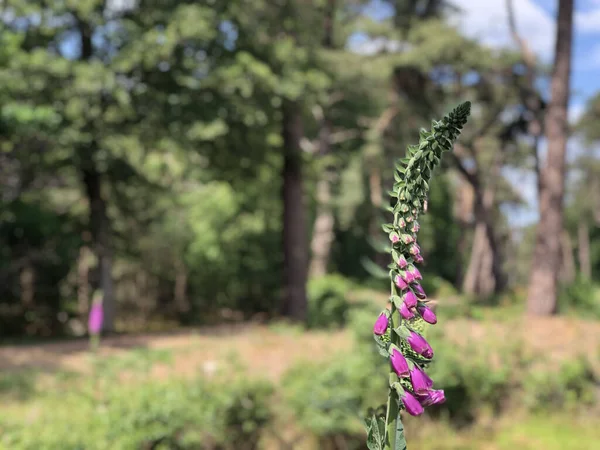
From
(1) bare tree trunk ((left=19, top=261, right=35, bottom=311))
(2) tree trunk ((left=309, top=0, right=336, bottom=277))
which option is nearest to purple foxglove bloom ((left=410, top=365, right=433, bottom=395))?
(1) bare tree trunk ((left=19, top=261, right=35, bottom=311))

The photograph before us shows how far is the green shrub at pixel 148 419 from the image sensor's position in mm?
3811

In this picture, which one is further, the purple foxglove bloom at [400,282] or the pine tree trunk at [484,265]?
the pine tree trunk at [484,265]

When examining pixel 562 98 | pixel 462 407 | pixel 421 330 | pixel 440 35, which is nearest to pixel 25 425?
pixel 421 330

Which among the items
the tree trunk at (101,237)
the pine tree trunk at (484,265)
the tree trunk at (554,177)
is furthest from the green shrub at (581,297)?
the tree trunk at (101,237)

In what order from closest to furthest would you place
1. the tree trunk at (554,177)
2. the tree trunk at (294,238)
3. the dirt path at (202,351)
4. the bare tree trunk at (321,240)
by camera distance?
the dirt path at (202,351), the tree trunk at (554,177), the tree trunk at (294,238), the bare tree trunk at (321,240)

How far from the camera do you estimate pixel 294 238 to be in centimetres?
1488

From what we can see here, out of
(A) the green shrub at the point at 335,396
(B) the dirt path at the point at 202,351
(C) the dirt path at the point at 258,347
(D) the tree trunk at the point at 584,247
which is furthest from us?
(D) the tree trunk at the point at 584,247

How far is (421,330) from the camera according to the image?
5.06 ft

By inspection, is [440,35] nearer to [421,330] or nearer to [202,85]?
[202,85]

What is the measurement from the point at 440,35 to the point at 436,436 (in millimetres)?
15765

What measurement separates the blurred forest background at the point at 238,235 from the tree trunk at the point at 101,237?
0.16 feet

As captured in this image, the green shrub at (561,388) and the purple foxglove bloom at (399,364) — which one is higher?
the purple foxglove bloom at (399,364)

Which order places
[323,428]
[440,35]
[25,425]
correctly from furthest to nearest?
1. [440,35]
2. [323,428]
3. [25,425]

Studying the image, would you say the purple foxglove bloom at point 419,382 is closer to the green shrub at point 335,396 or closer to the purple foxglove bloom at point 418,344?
the purple foxglove bloom at point 418,344
